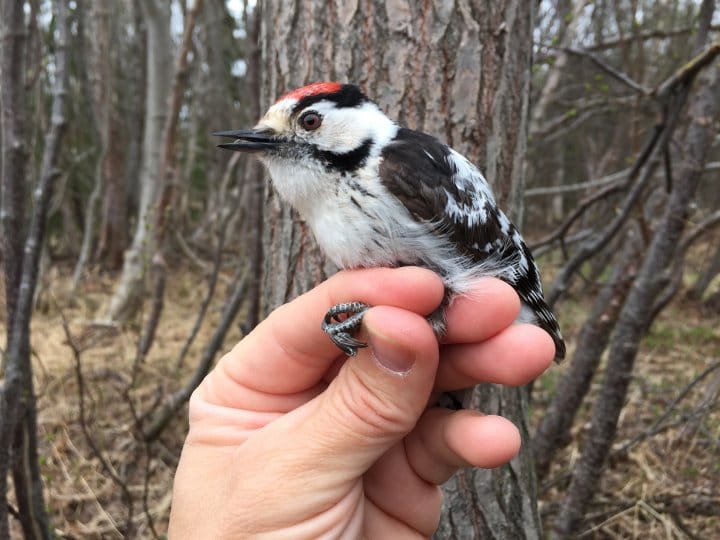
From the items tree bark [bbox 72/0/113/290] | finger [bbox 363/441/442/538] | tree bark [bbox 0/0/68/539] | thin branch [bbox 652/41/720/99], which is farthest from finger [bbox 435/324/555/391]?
tree bark [bbox 72/0/113/290]

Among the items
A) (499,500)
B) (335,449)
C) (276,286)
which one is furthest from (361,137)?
(499,500)

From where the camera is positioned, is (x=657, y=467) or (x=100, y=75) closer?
(x=657, y=467)

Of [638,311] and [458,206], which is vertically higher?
[458,206]

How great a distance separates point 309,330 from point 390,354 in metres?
0.27

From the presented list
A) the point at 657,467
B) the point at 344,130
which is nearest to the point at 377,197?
the point at 344,130

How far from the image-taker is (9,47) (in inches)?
65.4

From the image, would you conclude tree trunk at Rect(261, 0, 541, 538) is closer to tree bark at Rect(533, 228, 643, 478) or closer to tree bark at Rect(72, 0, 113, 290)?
tree bark at Rect(533, 228, 643, 478)

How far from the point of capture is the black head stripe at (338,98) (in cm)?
161

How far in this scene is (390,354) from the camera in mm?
1249

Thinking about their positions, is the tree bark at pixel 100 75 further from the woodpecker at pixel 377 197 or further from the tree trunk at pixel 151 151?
the woodpecker at pixel 377 197

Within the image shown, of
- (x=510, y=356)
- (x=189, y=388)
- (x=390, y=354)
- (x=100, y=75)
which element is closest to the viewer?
(x=390, y=354)

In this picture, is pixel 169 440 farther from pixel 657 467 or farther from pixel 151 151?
pixel 151 151

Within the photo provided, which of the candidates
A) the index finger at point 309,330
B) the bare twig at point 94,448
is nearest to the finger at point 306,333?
the index finger at point 309,330

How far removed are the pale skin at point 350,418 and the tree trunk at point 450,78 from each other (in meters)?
0.38
